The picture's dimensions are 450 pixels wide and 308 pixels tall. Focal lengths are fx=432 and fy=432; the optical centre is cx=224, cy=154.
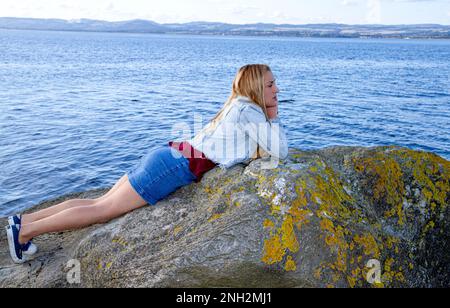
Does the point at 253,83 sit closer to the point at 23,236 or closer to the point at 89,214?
the point at 89,214

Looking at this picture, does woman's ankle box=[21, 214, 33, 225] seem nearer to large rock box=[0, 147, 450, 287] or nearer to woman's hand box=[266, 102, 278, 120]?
large rock box=[0, 147, 450, 287]

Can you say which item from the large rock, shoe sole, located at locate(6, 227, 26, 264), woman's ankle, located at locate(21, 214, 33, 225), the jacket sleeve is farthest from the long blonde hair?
shoe sole, located at locate(6, 227, 26, 264)

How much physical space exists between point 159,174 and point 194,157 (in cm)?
50

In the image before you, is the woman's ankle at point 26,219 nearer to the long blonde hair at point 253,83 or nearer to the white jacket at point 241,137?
the white jacket at point 241,137

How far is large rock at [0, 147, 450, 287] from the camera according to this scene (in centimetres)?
443

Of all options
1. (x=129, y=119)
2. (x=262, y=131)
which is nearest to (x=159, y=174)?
(x=262, y=131)

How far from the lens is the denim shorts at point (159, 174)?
17.9 ft

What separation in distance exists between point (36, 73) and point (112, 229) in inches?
1729

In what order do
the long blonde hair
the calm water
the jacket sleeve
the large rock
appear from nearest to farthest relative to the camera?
the large rock, the jacket sleeve, the long blonde hair, the calm water

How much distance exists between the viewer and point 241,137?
543cm

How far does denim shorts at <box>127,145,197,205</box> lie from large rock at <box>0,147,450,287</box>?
16 centimetres

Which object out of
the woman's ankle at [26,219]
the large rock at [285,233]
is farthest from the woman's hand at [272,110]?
the woman's ankle at [26,219]

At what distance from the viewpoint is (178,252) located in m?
4.68

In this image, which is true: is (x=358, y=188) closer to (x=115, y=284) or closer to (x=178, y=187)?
(x=178, y=187)
